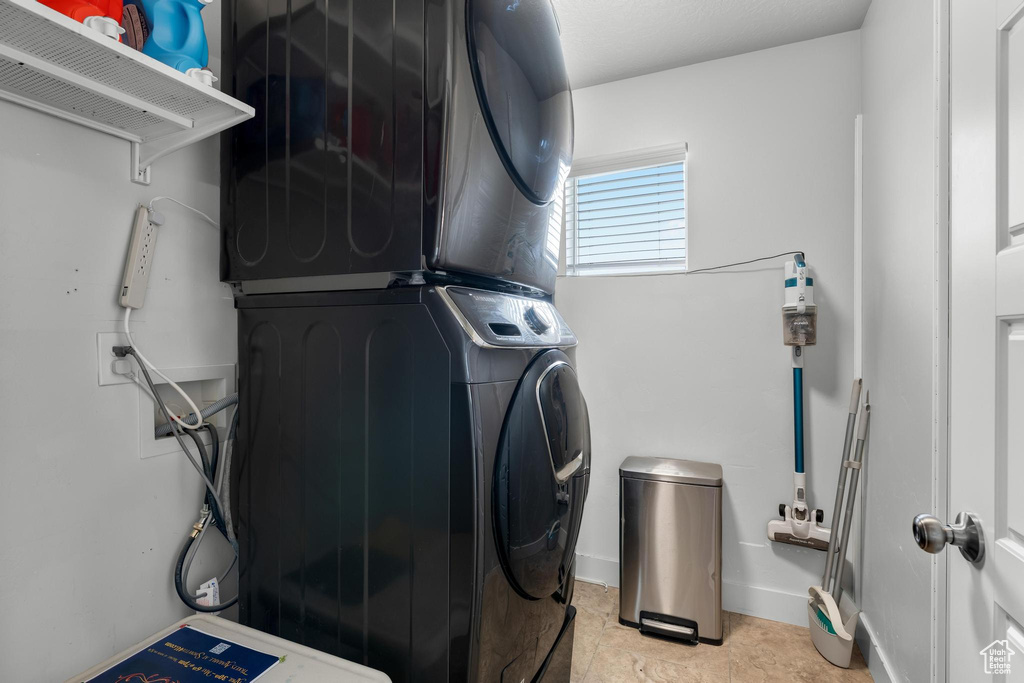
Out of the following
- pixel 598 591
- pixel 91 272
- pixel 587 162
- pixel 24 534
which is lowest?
pixel 598 591

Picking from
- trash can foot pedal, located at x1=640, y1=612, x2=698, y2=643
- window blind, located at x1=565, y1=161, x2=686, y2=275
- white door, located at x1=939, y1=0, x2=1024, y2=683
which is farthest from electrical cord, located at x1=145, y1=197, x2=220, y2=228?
trash can foot pedal, located at x1=640, y1=612, x2=698, y2=643

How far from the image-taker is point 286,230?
1073mm

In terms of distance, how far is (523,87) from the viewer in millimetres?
1122

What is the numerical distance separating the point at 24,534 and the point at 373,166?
95cm

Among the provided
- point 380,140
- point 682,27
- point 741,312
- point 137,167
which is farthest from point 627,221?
point 137,167

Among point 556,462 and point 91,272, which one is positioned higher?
point 91,272

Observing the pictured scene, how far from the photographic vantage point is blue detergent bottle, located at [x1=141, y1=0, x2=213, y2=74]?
36.0 inches

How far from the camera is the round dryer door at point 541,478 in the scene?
1023 millimetres

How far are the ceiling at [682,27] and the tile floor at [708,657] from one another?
8.95 feet

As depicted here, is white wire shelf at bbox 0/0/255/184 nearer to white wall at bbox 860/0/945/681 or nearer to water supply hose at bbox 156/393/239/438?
water supply hose at bbox 156/393/239/438

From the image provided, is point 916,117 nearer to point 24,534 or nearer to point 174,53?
point 174,53

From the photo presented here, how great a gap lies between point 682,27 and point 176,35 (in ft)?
6.81

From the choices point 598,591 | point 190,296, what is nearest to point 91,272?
point 190,296

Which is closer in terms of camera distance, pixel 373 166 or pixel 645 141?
pixel 373 166
